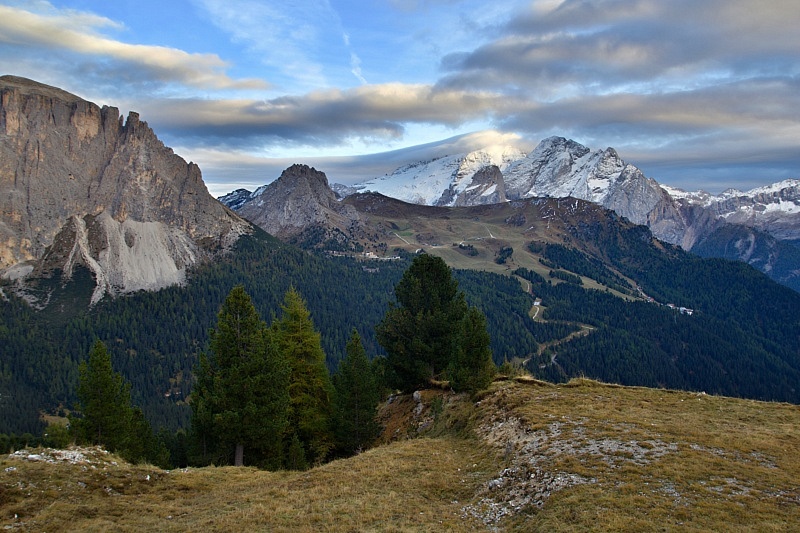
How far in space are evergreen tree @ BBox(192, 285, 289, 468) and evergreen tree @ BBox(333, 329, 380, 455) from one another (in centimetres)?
615

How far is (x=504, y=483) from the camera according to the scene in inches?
833

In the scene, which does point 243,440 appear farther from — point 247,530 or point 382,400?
point 382,400

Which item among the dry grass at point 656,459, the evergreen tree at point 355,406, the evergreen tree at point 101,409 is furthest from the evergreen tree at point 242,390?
the dry grass at point 656,459

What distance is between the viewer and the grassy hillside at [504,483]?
16641 mm

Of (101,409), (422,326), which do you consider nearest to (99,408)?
(101,409)

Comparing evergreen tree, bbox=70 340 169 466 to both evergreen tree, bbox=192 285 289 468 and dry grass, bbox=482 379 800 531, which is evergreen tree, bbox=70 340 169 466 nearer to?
evergreen tree, bbox=192 285 289 468

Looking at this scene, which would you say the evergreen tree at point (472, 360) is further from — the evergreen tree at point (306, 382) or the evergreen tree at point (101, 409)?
the evergreen tree at point (101, 409)

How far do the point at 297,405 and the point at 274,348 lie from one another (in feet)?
27.1

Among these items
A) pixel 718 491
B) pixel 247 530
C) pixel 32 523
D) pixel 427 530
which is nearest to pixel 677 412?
pixel 718 491

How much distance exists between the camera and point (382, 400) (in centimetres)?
5534

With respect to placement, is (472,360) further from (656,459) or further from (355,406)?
(656,459)

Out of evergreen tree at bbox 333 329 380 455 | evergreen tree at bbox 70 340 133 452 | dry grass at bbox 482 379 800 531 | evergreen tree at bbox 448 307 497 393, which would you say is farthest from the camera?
evergreen tree at bbox 333 329 380 455

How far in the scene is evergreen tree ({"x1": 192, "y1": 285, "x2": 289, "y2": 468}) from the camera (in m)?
31.4

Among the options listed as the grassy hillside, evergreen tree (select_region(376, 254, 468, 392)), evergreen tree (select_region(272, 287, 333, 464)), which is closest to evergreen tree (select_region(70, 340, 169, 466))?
evergreen tree (select_region(272, 287, 333, 464))
